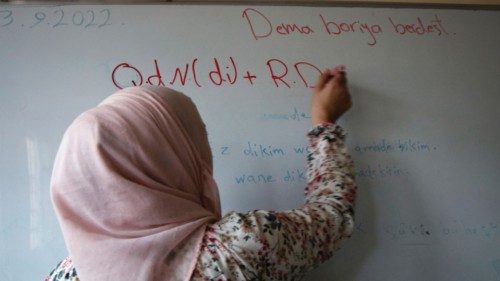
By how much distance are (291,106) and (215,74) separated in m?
0.21

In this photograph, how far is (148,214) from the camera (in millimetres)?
501

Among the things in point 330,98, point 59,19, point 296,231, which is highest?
point 59,19

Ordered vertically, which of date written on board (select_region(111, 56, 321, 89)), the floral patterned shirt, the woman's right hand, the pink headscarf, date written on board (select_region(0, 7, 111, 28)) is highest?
date written on board (select_region(0, 7, 111, 28))

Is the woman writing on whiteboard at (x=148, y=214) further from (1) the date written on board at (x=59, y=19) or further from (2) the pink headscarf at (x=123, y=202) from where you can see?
(1) the date written on board at (x=59, y=19)

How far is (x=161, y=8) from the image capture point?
85cm

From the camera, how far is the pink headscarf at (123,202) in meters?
0.49

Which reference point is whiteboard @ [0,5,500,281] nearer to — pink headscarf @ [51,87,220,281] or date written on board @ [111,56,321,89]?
date written on board @ [111,56,321,89]

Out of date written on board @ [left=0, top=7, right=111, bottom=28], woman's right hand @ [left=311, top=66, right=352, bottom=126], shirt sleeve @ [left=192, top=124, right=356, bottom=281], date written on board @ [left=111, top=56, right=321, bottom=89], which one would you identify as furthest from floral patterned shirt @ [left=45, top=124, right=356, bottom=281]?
date written on board @ [left=0, top=7, right=111, bottom=28]

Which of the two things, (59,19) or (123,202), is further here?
(59,19)

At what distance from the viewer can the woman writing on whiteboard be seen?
495 mm

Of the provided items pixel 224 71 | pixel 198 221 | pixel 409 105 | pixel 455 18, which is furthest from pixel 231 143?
pixel 455 18

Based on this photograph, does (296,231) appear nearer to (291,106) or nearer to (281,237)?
(281,237)

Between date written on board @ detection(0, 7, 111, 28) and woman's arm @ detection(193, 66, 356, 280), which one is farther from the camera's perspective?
date written on board @ detection(0, 7, 111, 28)

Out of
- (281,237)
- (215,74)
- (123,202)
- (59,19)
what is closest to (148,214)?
(123,202)
